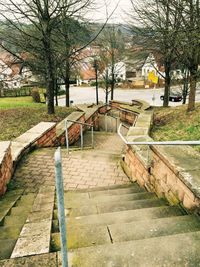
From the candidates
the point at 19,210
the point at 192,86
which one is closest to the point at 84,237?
the point at 19,210

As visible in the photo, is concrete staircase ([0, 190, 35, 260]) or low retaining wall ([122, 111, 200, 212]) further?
low retaining wall ([122, 111, 200, 212])

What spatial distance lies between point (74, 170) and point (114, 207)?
7.06 ft

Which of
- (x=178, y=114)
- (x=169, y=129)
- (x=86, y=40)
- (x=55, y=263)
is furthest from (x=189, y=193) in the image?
(x=86, y=40)

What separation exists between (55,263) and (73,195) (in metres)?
2.18

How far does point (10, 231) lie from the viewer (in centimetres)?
281

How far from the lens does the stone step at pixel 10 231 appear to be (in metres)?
2.71

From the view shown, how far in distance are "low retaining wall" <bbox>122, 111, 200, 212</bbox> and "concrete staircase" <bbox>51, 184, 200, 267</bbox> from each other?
0.60 feet

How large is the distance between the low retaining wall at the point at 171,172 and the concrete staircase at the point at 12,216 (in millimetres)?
1905

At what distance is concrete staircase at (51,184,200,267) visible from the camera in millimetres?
1959

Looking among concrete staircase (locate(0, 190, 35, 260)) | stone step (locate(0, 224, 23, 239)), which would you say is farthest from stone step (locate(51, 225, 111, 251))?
stone step (locate(0, 224, 23, 239))

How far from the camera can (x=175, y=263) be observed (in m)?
1.92

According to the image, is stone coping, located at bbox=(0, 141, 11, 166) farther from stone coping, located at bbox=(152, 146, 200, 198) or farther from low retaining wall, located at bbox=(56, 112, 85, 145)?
low retaining wall, located at bbox=(56, 112, 85, 145)

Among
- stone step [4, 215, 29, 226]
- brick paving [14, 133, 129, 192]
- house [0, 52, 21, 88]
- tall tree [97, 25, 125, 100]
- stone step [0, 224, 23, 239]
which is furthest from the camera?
tall tree [97, 25, 125, 100]

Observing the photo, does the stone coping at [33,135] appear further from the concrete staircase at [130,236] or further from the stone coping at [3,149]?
the concrete staircase at [130,236]
